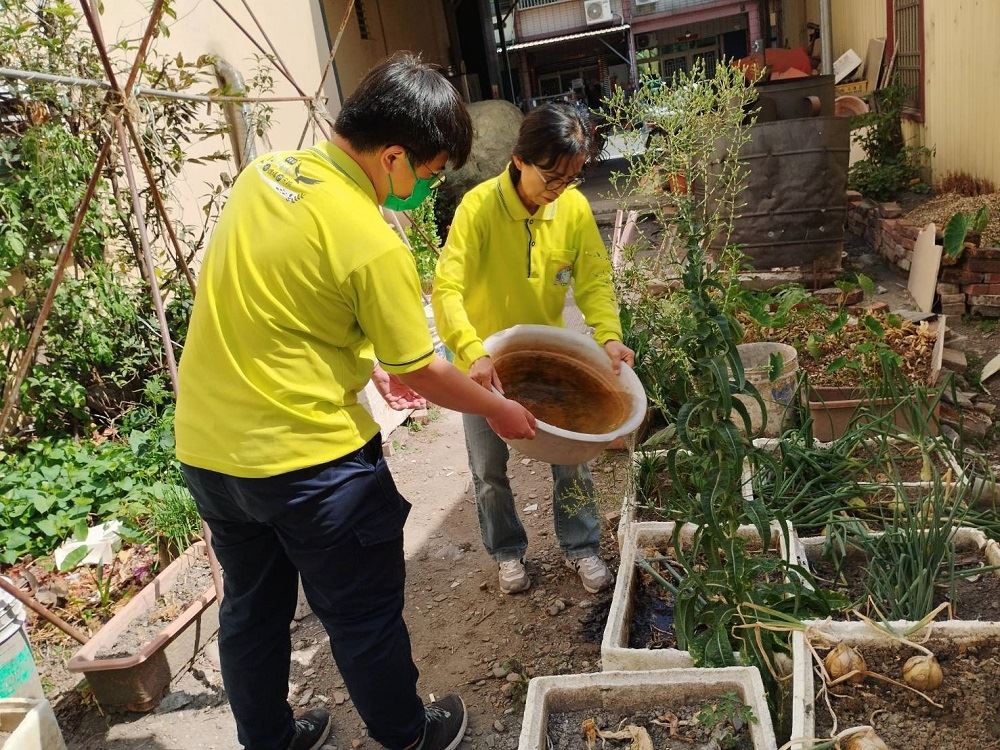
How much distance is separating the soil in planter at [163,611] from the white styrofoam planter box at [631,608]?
158 centimetres

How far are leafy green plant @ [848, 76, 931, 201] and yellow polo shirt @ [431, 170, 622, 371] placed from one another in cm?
560

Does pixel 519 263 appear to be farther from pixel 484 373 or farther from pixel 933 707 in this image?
pixel 933 707

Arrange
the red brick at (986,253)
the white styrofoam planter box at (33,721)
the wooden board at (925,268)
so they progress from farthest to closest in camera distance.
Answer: the wooden board at (925,268)
the red brick at (986,253)
the white styrofoam planter box at (33,721)

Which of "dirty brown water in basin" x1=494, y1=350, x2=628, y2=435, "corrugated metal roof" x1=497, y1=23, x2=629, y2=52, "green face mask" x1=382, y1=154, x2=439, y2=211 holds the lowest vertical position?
"dirty brown water in basin" x1=494, y1=350, x2=628, y2=435

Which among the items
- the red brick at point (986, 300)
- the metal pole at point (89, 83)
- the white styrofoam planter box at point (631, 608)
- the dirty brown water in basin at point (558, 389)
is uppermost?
the metal pole at point (89, 83)

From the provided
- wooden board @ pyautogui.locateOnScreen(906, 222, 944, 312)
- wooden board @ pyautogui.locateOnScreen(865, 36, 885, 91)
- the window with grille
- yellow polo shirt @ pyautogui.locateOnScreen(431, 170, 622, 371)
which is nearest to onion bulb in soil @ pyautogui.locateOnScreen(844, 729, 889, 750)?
yellow polo shirt @ pyautogui.locateOnScreen(431, 170, 622, 371)

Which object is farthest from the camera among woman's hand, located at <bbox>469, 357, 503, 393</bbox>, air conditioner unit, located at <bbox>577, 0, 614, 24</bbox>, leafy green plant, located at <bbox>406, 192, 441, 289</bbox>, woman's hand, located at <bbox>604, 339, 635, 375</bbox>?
air conditioner unit, located at <bbox>577, 0, 614, 24</bbox>

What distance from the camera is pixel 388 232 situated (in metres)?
1.73

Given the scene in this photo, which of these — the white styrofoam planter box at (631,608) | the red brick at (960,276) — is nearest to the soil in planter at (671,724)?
the white styrofoam planter box at (631,608)

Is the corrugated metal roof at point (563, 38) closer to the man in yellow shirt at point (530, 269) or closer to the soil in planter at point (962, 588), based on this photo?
the man in yellow shirt at point (530, 269)

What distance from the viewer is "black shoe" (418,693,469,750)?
227cm

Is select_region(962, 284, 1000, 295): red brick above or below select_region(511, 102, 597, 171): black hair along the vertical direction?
below

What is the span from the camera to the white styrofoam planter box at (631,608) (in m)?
2.01

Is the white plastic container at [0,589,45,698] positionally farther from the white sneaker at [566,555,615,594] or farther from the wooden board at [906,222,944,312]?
the wooden board at [906,222,944,312]
